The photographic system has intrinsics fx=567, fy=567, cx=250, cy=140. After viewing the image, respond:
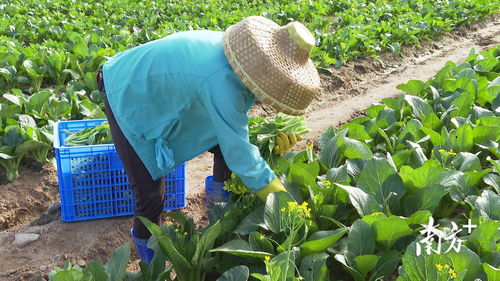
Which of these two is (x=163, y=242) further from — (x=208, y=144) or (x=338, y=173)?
(x=338, y=173)

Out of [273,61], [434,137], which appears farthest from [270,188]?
[434,137]

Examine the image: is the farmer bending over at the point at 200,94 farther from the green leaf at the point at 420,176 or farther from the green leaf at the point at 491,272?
the green leaf at the point at 491,272

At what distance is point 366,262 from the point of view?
266 cm

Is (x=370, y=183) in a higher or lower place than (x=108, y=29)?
higher

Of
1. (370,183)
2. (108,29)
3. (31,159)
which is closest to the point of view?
(370,183)

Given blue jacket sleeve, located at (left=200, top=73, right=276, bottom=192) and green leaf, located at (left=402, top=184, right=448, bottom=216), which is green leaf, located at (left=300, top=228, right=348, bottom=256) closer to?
blue jacket sleeve, located at (left=200, top=73, right=276, bottom=192)

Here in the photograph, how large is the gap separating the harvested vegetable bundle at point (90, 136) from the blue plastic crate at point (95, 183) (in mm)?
81

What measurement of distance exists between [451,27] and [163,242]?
26.3 ft

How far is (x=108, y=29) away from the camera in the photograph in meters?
8.13

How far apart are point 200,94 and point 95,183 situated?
148 cm

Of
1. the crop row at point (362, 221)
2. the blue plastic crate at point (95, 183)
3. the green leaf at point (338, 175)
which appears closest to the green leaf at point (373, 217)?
the crop row at point (362, 221)

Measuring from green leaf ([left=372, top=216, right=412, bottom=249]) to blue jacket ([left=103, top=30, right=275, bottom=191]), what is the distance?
58cm

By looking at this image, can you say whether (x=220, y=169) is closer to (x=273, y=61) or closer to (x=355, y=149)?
(x=355, y=149)

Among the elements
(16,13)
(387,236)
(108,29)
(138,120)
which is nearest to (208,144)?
(138,120)
